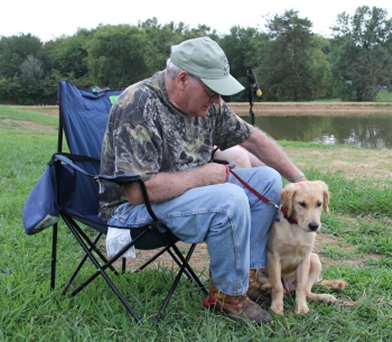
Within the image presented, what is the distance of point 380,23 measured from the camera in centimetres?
4481

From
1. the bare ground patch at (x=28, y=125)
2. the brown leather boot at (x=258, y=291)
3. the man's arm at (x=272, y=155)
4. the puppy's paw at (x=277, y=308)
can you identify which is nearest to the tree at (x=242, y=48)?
the bare ground patch at (x=28, y=125)

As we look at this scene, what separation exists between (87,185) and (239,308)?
1.04 meters

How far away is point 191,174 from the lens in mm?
2299

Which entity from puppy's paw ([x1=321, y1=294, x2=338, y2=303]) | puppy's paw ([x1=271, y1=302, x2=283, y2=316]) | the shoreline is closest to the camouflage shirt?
puppy's paw ([x1=271, y1=302, x2=283, y2=316])

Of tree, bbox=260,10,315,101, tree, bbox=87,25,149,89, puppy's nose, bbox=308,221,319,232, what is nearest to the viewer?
puppy's nose, bbox=308,221,319,232

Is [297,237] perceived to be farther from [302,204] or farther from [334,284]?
[334,284]

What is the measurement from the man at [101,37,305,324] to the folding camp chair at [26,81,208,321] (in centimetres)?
8

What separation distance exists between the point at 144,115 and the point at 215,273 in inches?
31.9

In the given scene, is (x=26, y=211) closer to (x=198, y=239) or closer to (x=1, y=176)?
(x=198, y=239)

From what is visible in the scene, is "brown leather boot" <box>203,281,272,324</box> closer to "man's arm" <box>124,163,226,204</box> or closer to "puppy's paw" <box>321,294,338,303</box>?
"puppy's paw" <box>321,294,338,303</box>

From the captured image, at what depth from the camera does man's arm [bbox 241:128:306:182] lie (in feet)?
9.26

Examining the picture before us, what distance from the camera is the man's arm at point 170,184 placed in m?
2.22

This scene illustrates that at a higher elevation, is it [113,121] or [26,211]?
[113,121]

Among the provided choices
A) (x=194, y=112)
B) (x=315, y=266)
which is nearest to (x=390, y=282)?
(x=315, y=266)
